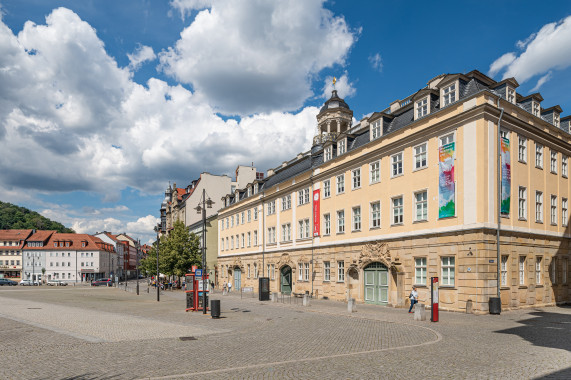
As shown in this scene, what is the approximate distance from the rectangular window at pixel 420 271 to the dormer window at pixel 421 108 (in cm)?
896

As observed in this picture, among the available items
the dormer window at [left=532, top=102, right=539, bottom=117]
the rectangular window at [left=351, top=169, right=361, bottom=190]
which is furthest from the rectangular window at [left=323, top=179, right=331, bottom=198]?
the dormer window at [left=532, top=102, right=539, bottom=117]

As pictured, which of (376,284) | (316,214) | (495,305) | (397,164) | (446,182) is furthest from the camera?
(316,214)

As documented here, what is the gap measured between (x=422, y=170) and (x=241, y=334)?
15.7m

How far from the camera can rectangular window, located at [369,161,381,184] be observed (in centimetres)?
3002

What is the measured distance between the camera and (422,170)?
1027 inches

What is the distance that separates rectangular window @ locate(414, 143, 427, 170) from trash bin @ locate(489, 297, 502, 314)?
853cm

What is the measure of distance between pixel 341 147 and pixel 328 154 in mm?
2273

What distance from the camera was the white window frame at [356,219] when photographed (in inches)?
1261

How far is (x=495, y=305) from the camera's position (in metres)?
21.5

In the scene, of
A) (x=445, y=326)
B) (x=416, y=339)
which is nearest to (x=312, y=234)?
(x=445, y=326)

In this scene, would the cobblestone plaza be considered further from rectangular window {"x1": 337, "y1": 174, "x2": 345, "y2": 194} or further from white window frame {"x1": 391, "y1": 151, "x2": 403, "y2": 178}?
rectangular window {"x1": 337, "y1": 174, "x2": 345, "y2": 194}

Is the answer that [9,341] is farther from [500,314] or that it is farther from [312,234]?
[312,234]

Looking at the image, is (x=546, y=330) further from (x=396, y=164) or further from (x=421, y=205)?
(x=396, y=164)

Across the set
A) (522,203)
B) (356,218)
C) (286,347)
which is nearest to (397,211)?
(356,218)
